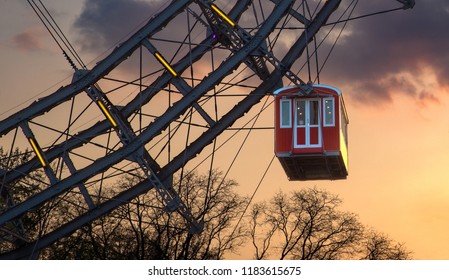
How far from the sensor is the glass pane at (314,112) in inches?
1407

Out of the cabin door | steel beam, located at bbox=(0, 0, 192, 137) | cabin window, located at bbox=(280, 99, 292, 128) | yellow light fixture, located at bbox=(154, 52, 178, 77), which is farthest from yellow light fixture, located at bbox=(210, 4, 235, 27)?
the cabin door

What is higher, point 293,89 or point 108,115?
point 293,89

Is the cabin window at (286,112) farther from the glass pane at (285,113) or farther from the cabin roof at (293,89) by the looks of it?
the cabin roof at (293,89)

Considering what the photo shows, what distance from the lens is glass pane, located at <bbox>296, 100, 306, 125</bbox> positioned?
1410 inches

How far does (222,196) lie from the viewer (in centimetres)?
6731

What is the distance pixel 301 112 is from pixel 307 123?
1.34ft

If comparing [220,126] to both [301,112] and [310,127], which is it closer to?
[301,112]

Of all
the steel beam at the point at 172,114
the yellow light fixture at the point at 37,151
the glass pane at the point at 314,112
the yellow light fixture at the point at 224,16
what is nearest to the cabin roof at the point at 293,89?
the glass pane at the point at 314,112

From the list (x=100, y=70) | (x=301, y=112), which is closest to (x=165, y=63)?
(x=100, y=70)

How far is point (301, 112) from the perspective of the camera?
35.9 metres

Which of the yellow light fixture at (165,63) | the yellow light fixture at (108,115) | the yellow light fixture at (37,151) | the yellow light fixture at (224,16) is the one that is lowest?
the yellow light fixture at (37,151)

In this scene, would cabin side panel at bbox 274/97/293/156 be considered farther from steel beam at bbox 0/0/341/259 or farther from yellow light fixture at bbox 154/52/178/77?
yellow light fixture at bbox 154/52/178/77

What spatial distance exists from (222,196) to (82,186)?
31.2 meters

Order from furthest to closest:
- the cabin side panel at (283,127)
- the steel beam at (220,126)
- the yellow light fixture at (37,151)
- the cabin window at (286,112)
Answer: the yellow light fixture at (37,151)
the steel beam at (220,126)
the cabin window at (286,112)
the cabin side panel at (283,127)
